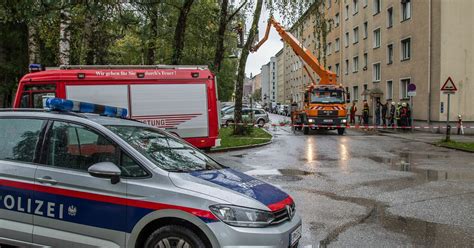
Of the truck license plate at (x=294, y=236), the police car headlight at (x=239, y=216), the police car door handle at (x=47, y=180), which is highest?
the police car door handle at (x=47, y=180)

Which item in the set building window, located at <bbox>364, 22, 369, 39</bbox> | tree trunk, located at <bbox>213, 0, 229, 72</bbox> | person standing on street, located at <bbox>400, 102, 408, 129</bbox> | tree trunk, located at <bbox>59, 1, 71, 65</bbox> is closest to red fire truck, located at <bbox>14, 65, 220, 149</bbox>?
tree trunk, located at <bbox>59, 1, 71, 65</bbox>

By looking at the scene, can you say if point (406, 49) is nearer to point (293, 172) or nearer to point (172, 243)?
point (293, 172)

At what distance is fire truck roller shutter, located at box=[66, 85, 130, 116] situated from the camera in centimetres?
1186

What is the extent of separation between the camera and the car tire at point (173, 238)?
3791 millimetres

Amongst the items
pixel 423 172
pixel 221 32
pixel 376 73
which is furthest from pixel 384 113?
pixel 423 172

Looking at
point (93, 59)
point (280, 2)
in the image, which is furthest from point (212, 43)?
point (93, 59)

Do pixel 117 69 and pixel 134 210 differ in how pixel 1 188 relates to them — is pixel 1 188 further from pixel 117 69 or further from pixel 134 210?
pixel 117 69

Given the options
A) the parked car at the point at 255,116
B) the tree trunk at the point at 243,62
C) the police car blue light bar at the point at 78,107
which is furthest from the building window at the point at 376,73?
the police car blue light bar at the point at 78,107

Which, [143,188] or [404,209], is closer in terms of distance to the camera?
[143,188]

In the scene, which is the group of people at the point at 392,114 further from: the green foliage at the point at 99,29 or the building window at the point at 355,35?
the green foliage at the point at 99,29

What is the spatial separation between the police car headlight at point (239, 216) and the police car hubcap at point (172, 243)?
375mm

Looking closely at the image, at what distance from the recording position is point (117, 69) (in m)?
12.2

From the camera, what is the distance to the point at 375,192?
344 inches

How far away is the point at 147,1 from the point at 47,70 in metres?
4.14
